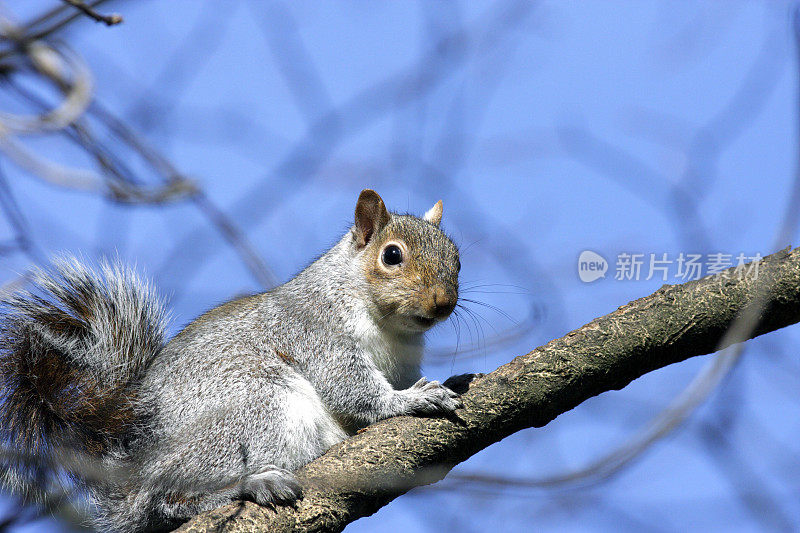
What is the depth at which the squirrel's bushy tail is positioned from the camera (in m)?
3.21

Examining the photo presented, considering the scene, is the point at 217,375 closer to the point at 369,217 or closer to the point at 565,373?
the point at 369,217

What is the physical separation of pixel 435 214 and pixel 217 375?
1703 mm

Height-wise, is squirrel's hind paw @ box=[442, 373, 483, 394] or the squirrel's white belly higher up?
the squirrel's white belly

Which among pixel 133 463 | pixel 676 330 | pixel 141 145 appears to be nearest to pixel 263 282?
pixel 141 145

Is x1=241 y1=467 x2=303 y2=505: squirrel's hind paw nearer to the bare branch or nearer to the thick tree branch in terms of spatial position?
the thick tree branch

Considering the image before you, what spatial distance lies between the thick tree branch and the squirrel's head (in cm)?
54

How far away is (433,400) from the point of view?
3049 millimetres

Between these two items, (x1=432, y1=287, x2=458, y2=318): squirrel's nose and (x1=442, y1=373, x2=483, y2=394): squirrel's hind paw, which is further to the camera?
(x1=432, y1=287, x2=458, y2=318): squirrel's nose

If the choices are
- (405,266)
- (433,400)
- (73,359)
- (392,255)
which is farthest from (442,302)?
(73,359)

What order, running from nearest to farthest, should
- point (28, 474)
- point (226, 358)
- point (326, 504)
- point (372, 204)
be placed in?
point (326, 504)
point (28, 474)
point (226, 358)
point (372, 204)

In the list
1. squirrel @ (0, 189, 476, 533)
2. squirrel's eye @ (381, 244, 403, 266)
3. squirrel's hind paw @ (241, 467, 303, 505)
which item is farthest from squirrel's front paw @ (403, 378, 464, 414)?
squirrel's eye @ (381, 244, 403, 266)

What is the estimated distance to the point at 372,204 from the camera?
3.88 m

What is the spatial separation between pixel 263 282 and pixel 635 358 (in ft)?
5.23

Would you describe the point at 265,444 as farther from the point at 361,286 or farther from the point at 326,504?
the point at 361,286
